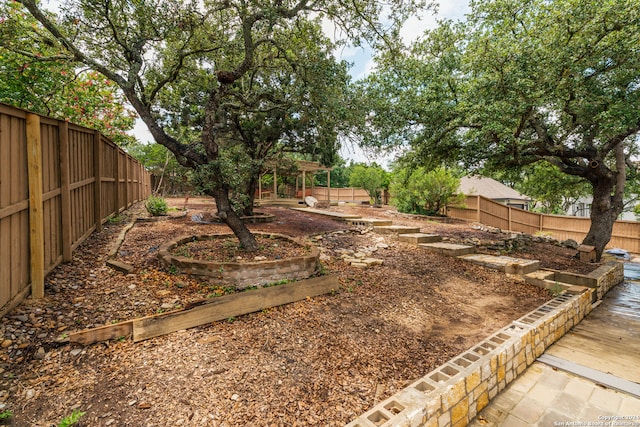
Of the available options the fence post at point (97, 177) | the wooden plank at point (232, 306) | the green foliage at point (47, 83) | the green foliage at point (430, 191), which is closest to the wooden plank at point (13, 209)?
the wooden plank at point (232, 306)

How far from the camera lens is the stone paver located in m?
2.16

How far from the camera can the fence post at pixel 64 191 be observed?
3.33 m

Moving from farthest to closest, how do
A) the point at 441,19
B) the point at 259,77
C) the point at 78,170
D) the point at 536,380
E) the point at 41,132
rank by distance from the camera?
1. the point at 259,77
2. the point at 441,19
3. the point at 78,170
4. the point at 41,132
5. the point at 536,380

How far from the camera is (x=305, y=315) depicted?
3289mm

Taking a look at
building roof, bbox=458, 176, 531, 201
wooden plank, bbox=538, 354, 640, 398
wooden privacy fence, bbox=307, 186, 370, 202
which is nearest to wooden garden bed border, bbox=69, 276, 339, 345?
wooden plank, bbox=538, 354, 640, 398

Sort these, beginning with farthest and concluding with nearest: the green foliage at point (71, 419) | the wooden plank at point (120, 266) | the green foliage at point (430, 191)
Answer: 1. the green foliage at point (430, 191)
2. the wooden plank at point (120, 266)
3. the green foliage at point (71, 419)

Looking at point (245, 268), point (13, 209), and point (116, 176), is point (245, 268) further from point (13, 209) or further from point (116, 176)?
point (116, 176)

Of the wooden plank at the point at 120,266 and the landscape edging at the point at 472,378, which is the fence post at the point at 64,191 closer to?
the wooden plank at the point at 120,266

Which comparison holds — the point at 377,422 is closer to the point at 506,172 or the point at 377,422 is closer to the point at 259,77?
the point at 259,77

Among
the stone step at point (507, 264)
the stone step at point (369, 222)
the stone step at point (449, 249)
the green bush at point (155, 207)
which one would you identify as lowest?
the stone step at point (507, 264)

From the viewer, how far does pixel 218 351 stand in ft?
8.25

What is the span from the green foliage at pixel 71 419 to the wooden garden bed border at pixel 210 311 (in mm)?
725

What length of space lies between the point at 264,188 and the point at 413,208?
39.2ft

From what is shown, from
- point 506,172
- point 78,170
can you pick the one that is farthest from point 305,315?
point 506,172
